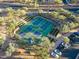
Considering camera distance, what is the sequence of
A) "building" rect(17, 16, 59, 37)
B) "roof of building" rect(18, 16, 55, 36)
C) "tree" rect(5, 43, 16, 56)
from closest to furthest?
"tree" rect(5, 43, 16, 56)
"building" rect(17, 16, 59, 37)
"roof of building" rect(18, 16, 55, 36)

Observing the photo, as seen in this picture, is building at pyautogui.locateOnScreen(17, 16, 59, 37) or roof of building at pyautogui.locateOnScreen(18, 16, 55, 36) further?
roof of building at pyautogui.locateOnScreen(18, 16, 55, 36)

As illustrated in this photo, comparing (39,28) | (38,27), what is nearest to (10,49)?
(39,28)

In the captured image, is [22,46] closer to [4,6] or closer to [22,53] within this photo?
[22,53]

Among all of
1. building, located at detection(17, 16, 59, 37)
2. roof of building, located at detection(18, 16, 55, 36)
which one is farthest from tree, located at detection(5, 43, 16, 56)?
roof of building, located at detection(18, 16, 55, 36)

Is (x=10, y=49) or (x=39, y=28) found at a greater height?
(x=39, y=28)

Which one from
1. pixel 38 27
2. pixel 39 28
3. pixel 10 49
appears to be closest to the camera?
pixel 10 49

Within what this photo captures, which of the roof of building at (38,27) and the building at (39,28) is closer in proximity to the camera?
the building at (39,28)

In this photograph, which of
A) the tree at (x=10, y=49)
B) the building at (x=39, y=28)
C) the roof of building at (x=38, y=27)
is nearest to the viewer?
the tree at (x=10, y=49)

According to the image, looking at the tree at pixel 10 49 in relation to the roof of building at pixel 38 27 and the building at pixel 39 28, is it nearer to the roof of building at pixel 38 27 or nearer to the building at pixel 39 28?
the building at pixel 39 28

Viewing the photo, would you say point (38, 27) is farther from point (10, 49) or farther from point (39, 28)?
point (10, 49)

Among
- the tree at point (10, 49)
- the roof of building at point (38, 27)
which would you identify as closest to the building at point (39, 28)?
the roof of building at point (38, 27)

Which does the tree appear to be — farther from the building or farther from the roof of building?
the roof of building

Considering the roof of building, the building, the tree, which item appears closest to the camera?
the tree
